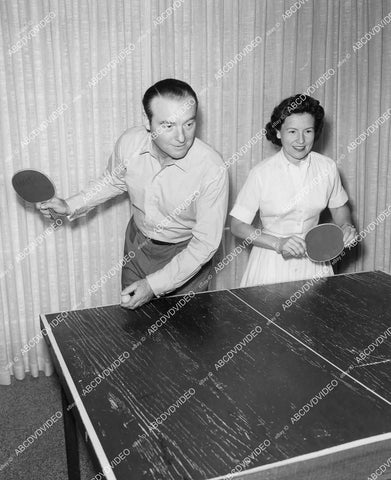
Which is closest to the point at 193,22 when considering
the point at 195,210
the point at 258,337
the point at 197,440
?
the point at 195,210

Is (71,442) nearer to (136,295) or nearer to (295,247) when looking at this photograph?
(136,295)

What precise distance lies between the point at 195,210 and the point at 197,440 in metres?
1.44

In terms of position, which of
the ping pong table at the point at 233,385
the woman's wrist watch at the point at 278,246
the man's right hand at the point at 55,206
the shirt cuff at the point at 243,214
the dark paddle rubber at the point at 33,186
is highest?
the dark paddle rubber at the point at 33,186

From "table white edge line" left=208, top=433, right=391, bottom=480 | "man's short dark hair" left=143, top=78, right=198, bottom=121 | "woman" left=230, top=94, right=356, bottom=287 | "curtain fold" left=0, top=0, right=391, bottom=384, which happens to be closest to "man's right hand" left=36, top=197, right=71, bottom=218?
"curtain fold" left=0, top=0, right=391, bottom=384

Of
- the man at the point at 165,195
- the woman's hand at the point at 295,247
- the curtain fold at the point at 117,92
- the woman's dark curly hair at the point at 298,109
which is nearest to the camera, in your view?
the man at the point at 165,195

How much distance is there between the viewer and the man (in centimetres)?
233

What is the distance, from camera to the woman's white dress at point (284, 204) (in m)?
2.80

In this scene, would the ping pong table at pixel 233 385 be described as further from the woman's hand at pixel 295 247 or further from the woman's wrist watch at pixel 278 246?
the woman's wrist watch at pixel 278 246

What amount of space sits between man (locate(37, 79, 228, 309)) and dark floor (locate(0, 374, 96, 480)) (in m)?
0.82

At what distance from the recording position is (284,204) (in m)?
2.80

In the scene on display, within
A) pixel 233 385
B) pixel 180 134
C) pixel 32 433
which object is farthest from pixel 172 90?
pixel 32 433

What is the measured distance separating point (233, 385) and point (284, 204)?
143 cm

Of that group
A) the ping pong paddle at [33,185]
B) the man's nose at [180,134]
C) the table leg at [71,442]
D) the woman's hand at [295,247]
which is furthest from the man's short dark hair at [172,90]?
the table leg at [71,442]

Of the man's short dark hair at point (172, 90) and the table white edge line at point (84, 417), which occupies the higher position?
the man's short dark hair at point (172, 90)
